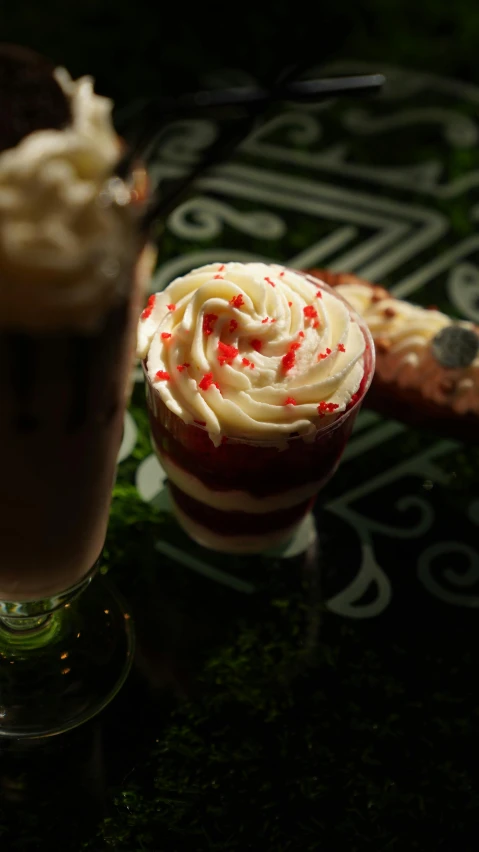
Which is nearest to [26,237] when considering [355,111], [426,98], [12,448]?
[12,448]

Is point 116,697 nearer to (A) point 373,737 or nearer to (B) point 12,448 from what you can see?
(A) point 373,737

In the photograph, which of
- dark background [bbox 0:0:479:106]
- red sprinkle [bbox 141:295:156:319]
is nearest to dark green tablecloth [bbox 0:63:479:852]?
red sprinkle [bbox 141:295:156:319]

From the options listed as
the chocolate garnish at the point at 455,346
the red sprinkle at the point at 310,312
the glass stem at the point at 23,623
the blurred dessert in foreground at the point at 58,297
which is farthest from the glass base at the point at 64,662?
the chocolate garnish at the point at 455,346

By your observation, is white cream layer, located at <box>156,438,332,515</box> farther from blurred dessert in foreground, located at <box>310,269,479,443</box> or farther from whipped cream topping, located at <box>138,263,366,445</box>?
blurred dessert in foreground, located at <box>310,269,479,443</box>

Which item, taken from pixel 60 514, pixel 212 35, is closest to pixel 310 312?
pixel 60 514

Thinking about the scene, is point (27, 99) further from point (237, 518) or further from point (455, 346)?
point (455, 346)

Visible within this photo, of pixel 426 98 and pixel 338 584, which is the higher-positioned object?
pixel 426 98
